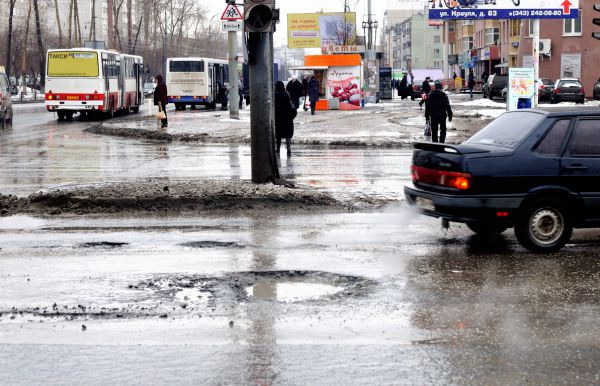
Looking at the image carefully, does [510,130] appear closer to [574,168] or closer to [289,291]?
[574,168]

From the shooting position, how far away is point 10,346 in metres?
6.29

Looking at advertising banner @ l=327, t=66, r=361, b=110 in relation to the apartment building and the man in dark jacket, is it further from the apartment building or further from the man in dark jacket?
the man in dark jacket

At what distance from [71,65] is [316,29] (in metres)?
50.3

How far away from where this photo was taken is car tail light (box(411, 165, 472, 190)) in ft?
31.6

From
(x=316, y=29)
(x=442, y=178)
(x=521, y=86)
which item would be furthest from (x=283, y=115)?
(x=316, y=29)

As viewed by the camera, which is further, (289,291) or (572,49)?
(572,49)

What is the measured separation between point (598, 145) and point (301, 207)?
479cm

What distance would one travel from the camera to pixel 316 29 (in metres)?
88.5

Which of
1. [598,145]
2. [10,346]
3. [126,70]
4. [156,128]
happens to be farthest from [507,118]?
[126,70]

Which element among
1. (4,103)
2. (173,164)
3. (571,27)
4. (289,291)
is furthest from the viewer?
(571,27)

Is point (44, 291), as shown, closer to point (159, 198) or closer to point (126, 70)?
point (159, 198)

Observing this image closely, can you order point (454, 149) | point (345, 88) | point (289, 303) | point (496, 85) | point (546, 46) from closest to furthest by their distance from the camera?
point (289, 303), point (454, 149), point (345, 88), point (496, 85), point (546, 46)

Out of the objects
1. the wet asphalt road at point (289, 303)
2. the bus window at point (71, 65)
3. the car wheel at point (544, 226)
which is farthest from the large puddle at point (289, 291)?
the bus window at point (71, 65)

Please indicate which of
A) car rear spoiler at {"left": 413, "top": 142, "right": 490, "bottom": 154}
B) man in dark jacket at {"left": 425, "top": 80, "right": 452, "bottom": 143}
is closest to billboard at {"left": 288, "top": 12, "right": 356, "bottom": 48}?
man in dark jacket at {"left": 425, "top": 80, "right": 452, "bottom": 143}
